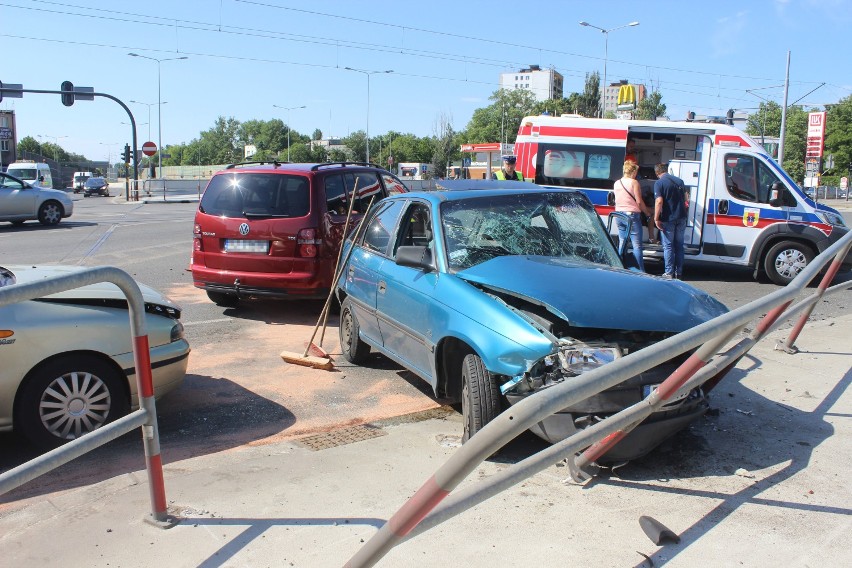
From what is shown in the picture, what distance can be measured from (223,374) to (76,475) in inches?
82.8

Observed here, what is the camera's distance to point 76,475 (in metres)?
4.28

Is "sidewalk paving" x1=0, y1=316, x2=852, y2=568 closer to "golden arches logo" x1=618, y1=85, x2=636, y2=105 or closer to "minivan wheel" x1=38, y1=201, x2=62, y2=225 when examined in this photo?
"golden arches logo" x1=618, y1=85, x2=636, y2=105

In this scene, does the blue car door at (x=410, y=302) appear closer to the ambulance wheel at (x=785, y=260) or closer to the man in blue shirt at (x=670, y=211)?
the man in blue shirt at (x=670, y=211)

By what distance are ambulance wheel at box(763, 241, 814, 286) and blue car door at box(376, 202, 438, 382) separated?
A: 7848mm

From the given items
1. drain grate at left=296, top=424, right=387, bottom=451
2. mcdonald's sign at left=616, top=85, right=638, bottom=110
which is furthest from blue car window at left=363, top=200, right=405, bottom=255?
mcdonald's sign at left=616, top=85, right=638, bottom=110

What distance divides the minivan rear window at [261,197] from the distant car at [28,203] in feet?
47.4

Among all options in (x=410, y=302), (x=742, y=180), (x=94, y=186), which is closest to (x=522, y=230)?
(x=410, y=302)

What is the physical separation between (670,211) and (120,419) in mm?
9220

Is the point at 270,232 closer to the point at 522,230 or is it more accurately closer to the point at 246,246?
the point at 246,246

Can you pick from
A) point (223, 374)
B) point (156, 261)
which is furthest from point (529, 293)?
point (156, 261)

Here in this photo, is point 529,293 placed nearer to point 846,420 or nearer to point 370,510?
point 370,510

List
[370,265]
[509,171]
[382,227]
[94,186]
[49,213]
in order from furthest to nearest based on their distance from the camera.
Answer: [94,186] < [49,213] < [509,171] < [382,227] < [370,265]

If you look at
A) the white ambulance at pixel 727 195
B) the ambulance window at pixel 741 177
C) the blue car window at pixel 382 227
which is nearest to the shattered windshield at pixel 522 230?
the blue car window at pixel 382 227

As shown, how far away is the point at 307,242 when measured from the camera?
8156 millimetres
